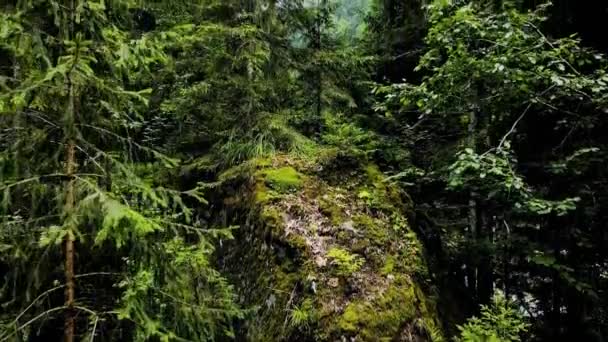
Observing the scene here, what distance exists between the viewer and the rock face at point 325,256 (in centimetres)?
503

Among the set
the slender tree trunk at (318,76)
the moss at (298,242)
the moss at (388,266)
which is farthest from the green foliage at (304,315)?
the slender tree trunk at (318,76)

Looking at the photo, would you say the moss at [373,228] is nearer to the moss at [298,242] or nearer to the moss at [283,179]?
the moss at [298,242]

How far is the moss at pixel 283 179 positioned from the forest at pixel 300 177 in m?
0.03

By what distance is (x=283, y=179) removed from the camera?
6.96 m

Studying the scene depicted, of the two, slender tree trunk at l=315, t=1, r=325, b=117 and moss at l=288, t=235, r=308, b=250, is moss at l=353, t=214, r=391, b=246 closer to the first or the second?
moss at l=288, t=235, r=308, b=250

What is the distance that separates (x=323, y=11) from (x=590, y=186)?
5831mm

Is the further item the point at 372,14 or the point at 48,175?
the point at 372,14

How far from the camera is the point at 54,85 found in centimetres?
303

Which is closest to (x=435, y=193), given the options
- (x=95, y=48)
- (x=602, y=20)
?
(x=602, y=20)

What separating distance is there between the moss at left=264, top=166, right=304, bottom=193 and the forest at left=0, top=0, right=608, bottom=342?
0.10ft

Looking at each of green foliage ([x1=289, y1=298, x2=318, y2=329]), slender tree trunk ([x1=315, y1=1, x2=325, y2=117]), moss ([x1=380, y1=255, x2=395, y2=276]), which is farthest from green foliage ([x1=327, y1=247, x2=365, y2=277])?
slender tree trunk ([x1=315, y1=1, x2=325, y2=117])

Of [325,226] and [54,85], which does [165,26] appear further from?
[54,85]

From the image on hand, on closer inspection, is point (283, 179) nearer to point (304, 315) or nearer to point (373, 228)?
point (373, 228)

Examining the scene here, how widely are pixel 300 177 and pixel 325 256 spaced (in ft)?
5.89
